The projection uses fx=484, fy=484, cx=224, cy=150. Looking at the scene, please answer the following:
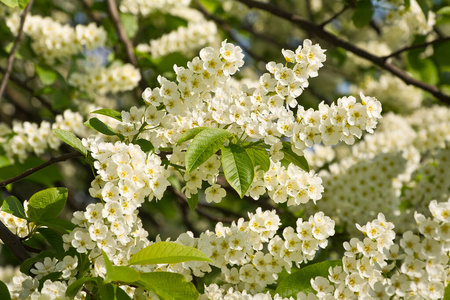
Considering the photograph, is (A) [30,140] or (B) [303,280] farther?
(A) [30,140]

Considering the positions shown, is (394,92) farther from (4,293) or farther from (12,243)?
(4,293)

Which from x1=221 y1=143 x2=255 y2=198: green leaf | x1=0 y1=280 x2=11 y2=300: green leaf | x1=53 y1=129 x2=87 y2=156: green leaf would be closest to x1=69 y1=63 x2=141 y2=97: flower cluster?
x1=53 y1=129 x2=87 y2=156: green leaf

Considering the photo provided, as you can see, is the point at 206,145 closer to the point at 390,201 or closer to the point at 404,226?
the point at 404,226

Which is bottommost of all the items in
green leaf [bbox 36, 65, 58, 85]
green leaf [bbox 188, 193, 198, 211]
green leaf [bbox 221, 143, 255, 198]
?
green leaf [bbox 36, 65, 58, 85]

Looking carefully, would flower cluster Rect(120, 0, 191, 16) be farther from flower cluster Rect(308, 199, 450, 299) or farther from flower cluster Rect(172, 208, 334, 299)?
flower cluster Rect(308, 199, 450, 299)

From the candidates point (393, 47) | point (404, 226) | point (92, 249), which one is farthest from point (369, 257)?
point (393, 47)

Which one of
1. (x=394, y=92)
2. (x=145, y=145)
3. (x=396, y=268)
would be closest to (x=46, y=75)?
(x=145, y=145)
